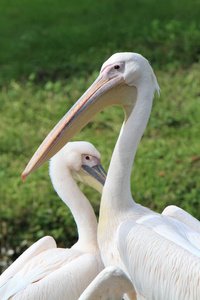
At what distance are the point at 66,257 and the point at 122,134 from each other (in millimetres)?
771

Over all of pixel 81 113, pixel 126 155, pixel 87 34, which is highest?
pixel 87 34

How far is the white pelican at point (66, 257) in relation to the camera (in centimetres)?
326

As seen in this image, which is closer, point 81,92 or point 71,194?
point 71,194

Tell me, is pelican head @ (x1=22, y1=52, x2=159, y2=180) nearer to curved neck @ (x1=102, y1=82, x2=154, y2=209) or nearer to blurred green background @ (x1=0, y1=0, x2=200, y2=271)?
curved neck @ (x1=102, y1=82, x2=154, y2=209)

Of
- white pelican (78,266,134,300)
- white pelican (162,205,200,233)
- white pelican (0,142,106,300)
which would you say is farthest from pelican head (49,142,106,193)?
white pelican (78,266,134,300)

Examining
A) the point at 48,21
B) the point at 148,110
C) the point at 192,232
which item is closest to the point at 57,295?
the point at 192,232

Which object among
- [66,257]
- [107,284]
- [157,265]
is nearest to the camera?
[107,284]

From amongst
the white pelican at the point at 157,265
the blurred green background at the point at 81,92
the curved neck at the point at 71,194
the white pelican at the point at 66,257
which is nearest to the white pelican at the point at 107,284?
the white pelican at the point at 157,265

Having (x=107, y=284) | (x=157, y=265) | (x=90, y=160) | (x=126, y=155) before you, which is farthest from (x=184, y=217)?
(x=107, y=284)

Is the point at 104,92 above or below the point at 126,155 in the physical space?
above

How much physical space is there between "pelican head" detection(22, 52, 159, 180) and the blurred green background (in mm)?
1806

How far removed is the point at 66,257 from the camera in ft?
11.1

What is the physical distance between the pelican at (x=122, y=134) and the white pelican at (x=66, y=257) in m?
0.24

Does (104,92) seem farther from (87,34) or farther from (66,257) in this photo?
(87,34)
